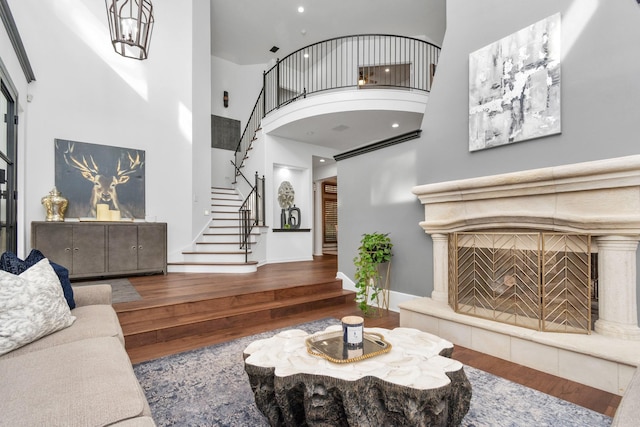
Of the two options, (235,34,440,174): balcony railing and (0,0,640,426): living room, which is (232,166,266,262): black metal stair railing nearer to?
(0,0,640,426): living room

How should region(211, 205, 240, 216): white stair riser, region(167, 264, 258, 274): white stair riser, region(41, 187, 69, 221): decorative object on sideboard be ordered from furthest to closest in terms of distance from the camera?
region(211, 205, 240, 216): white stair riser
region(167, 264, 258, 274): white stair riser
region(41, 187, 69, 221): decorative object on sideboard

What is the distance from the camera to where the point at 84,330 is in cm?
183

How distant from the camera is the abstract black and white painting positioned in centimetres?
257

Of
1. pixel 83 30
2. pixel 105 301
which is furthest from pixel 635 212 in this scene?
pixel 83 30

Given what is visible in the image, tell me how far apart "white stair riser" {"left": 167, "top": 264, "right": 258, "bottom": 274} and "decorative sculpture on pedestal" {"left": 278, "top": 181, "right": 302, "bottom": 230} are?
6.84 ft

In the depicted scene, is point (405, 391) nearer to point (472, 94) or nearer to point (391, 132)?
point (472, 94)

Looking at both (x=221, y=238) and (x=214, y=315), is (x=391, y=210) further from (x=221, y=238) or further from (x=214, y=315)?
(x=221, y=238)

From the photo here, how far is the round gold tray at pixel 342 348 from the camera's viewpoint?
5.23 feet

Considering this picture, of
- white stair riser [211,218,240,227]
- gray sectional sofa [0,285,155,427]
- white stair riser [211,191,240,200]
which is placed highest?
white stair riser [211,191,240,200]

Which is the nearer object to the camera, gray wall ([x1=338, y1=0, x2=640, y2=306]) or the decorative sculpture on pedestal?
gray wall ([x1=338, y1=0, x2=640, y2=306])

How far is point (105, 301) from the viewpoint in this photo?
2.55 m

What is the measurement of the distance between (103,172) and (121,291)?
2.21 meters

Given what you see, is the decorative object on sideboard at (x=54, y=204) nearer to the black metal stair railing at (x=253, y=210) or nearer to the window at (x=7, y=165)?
the window at (x=7, y=165)

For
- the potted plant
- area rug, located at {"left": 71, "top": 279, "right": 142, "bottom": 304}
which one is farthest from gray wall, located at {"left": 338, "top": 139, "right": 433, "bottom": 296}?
area rug, located at {"left": 71, "top": 279, "right": 142, "bottom": 304}
